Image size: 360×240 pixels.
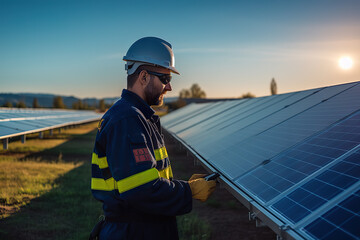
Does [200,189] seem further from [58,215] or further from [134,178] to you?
[58,215]

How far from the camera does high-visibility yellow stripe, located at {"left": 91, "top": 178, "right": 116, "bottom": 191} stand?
7.54 feet

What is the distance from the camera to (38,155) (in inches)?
559

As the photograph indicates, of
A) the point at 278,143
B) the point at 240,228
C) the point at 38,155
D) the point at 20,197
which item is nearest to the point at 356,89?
the point at 278,143

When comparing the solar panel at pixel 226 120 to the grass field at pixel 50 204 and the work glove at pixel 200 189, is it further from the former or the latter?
the work glove at pixel 200 189

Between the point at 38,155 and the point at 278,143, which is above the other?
the point at 278,143

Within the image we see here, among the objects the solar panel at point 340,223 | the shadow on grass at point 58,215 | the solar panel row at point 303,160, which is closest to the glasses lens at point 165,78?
the solar panel row at point 303,160

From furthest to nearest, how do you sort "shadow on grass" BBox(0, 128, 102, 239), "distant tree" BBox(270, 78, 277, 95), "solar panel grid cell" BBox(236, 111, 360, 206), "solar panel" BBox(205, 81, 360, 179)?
"distant tree" BBox(270, 78, 277, 95) < "shadow on grass" BBox(0, 128, 102, 239) < "solar panel" BBox(205, 81, 360, 179) < "solar panel grid cell" BBox(236, 111, 360, 206)

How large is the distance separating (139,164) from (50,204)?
6.12 metres

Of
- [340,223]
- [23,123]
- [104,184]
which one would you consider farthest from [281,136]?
[23,123]

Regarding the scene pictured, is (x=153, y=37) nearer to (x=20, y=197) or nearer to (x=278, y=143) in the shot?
(x=278, y=143)

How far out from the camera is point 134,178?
6.66 feet

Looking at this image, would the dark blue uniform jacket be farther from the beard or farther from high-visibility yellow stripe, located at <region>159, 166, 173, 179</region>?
the beard

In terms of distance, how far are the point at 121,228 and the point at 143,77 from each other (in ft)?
3.99

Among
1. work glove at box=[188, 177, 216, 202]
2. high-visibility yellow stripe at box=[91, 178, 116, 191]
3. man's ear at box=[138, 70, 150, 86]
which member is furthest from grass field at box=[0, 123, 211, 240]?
man's ear at box=[138, 70, 150, 86]
